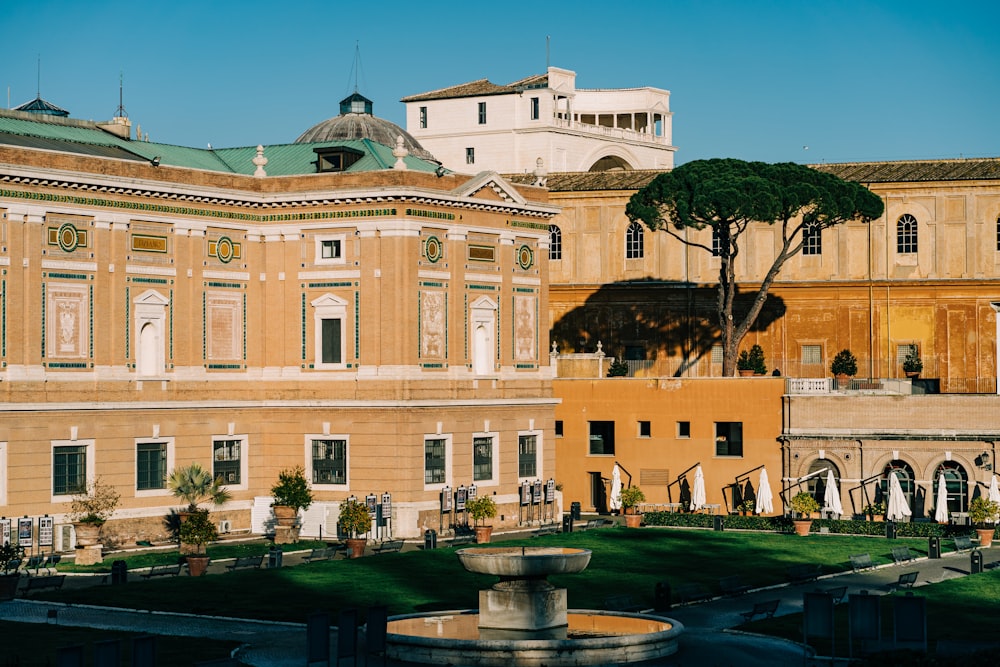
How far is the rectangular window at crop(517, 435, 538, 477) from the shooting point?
226 feet

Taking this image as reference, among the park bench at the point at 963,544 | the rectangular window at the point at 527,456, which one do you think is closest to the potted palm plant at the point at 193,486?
the rectangular window at the point at 527,456

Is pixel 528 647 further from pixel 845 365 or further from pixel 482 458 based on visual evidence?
pixel 845 365

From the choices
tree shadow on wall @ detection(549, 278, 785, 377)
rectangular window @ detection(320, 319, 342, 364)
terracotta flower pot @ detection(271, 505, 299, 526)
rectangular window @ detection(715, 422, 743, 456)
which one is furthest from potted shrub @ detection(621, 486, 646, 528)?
tree shadow on wall @ detection(549, 278, 785, 377)

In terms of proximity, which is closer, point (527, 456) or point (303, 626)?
point (303, 626)

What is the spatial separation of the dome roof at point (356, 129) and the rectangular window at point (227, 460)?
→ 14848mm

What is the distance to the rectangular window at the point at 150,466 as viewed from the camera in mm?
60688

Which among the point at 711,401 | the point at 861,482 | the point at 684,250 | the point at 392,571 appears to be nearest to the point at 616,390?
the point at 711,401

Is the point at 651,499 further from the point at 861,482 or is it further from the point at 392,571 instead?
the point at 392,571

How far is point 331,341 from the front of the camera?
64.9 meters

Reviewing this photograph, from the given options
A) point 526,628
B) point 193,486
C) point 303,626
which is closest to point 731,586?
point 526,628

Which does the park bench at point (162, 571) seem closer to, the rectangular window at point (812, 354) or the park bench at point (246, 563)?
the park bench at point (246, 563)

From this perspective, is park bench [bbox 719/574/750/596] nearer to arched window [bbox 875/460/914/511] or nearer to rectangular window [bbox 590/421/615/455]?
arched window [bbox 875/460/914/511]

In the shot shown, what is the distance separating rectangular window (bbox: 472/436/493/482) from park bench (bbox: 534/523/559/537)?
261 cm

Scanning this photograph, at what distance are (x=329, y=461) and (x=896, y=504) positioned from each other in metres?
20.3
